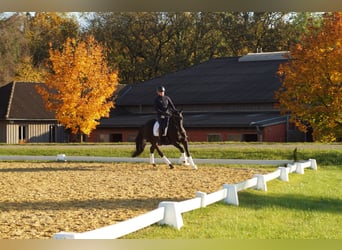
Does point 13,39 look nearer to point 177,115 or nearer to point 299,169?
point 177,115

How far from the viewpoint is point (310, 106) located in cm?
1156

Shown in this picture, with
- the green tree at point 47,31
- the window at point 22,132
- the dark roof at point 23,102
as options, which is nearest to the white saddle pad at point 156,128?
the green tree at point 47,31

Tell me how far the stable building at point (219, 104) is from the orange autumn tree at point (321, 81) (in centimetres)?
371

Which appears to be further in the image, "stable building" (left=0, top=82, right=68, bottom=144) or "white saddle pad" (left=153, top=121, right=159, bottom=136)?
"stable building" (left=0, top=82, right=68, bottom=144)

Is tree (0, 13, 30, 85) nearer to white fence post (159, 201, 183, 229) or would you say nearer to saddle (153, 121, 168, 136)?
saddle (153, 121, 168, 136)

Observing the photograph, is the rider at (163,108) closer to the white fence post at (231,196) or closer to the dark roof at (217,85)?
the white fence post at (231,196)

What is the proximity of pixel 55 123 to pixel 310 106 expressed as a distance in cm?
1190

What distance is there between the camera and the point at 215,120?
17.6m

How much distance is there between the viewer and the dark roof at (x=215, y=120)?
17.1 meters

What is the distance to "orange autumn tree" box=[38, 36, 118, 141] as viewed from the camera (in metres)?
16.9

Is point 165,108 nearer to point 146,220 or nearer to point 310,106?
point 310,106

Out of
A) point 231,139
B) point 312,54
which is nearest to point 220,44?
point 231,139

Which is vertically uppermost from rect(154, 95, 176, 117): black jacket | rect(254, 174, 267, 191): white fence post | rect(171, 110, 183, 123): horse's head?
rect(154, 95, 176, 117): black jacket

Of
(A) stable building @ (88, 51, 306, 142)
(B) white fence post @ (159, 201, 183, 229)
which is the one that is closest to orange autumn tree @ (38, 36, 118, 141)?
(A) stable building @ (88, 51, 306, 142)
